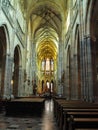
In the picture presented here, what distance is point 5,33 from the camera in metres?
17.9

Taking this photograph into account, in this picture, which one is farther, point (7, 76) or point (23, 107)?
point (7, 76)

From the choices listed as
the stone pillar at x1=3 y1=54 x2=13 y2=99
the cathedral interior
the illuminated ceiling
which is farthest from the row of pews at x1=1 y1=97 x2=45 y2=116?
the illuminated ceiling

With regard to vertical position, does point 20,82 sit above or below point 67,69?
below

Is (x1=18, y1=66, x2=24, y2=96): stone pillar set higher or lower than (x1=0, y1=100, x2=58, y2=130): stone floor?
higher

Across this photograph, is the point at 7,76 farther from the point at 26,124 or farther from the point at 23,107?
the point at 26,124

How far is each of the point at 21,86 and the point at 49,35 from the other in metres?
23.8

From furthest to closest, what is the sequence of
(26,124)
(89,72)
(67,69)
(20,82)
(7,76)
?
(67,69), (20,82), (7,76), (89,72), (26,124)

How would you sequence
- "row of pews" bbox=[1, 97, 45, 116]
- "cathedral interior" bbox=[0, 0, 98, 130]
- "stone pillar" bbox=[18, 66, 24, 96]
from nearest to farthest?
"cathedral interior" bbox=[0, 0, 98, 130] < "row of pews" bbox=[1, 97, 45, 116] < "stone pillar" bbox=[18, 66, 24, 96]

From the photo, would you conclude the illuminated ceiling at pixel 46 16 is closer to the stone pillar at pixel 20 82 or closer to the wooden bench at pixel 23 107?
the stone pillar at pixel 20 82

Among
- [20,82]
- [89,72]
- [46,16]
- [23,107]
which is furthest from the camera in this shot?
[46,16]

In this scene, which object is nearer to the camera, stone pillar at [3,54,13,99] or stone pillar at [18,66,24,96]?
stone pillar at [3,54,13,99]

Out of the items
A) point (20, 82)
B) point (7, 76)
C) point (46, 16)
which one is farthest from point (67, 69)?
point (46, 16)

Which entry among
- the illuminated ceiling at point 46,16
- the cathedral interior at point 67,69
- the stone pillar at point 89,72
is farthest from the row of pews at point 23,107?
the illuminated ceiling at point 46,16

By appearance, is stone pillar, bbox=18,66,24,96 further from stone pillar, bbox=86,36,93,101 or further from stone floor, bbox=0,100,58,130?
stone floor, bbox=0,100,58,130
